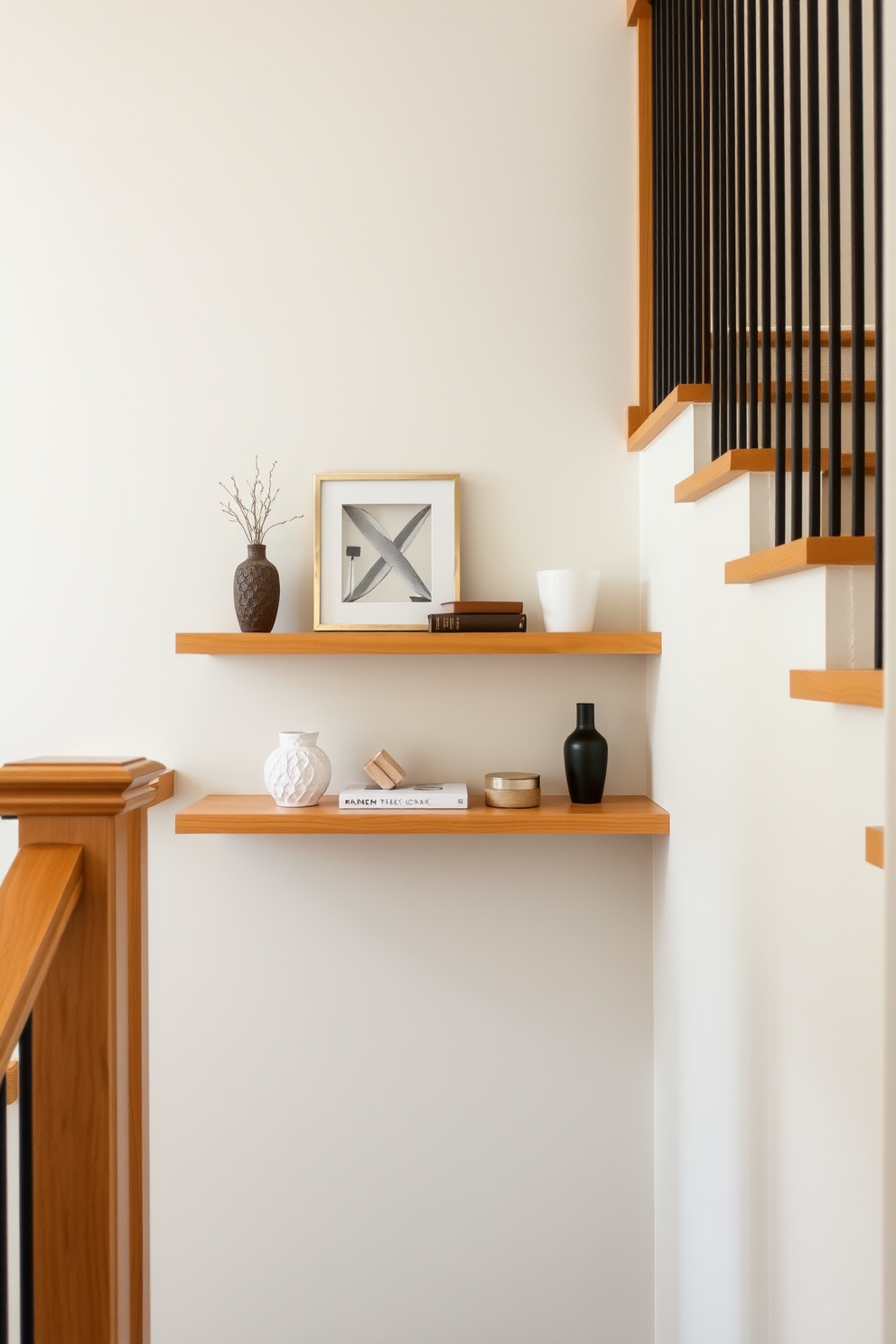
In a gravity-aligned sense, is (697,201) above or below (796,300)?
above

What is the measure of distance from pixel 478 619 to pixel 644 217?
93cm

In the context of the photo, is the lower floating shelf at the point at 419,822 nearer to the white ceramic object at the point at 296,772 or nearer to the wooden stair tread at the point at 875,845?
the white ceramic object at the point at 296,772

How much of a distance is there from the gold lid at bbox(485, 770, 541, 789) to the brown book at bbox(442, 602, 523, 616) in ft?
1.05

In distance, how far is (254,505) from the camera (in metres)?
2.08

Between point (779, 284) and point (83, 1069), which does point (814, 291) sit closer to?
point (779, 284)

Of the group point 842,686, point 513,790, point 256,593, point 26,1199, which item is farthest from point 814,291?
point 26,1199

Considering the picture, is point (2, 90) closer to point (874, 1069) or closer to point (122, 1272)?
point (122, 1272)

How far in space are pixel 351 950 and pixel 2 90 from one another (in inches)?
78.1

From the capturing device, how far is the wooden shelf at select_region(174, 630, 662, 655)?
1898 millimetres

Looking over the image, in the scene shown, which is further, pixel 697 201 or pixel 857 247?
pixel 697 201

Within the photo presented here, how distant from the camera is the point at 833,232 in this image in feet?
3.42

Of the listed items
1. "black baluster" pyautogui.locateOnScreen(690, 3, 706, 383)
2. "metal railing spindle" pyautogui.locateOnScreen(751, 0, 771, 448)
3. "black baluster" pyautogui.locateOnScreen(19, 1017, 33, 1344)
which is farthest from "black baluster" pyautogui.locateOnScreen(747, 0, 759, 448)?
"black baluster" pyautogui.locateOnScreen(19, 1017, 33, 1344)

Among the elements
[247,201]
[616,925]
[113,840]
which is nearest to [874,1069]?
[113,840]

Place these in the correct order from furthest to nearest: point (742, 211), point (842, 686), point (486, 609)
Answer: point (486, 609) → point (742, 211) → point (842, 686)
